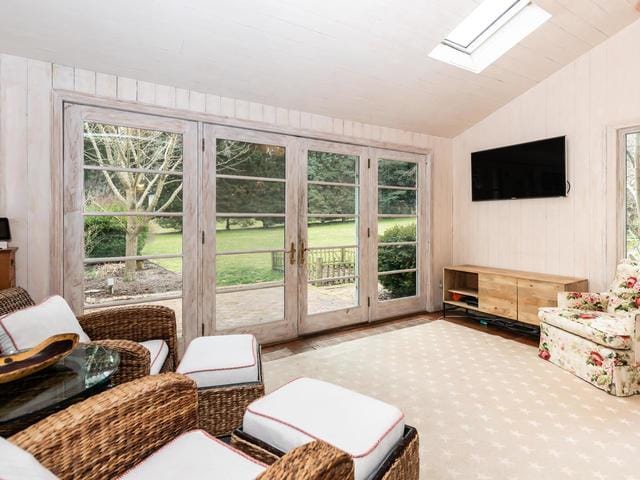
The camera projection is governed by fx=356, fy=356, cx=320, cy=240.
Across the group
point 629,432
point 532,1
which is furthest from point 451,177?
point 629,432

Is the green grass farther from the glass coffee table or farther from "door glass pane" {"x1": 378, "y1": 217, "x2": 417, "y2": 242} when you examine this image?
the glass coffee table

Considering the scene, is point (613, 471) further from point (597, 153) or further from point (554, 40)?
point (554, 40)

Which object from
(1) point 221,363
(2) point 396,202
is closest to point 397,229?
(2) point 396,202

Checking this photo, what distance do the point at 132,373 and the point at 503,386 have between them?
8.02 ft

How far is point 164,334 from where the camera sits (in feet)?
7.22

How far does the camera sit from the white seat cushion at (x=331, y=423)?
1201mm

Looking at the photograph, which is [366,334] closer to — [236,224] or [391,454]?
[236,224]

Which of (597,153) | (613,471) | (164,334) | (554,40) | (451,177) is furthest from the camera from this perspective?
(451,177)

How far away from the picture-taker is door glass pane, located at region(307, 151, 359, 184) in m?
3.82

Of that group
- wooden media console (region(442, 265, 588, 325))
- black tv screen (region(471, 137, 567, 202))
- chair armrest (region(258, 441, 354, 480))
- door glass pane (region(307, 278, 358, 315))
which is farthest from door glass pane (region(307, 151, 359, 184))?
chair armrest (region(258, 441, 354, 480))

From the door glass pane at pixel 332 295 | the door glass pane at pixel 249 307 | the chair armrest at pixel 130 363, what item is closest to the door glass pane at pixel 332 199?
the door glass pane at pixel 332 295

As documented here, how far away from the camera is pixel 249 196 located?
343cm

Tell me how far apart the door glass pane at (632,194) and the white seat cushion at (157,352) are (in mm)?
4065

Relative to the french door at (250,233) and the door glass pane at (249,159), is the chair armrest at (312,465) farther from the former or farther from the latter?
the door glass pane at (249,159)
